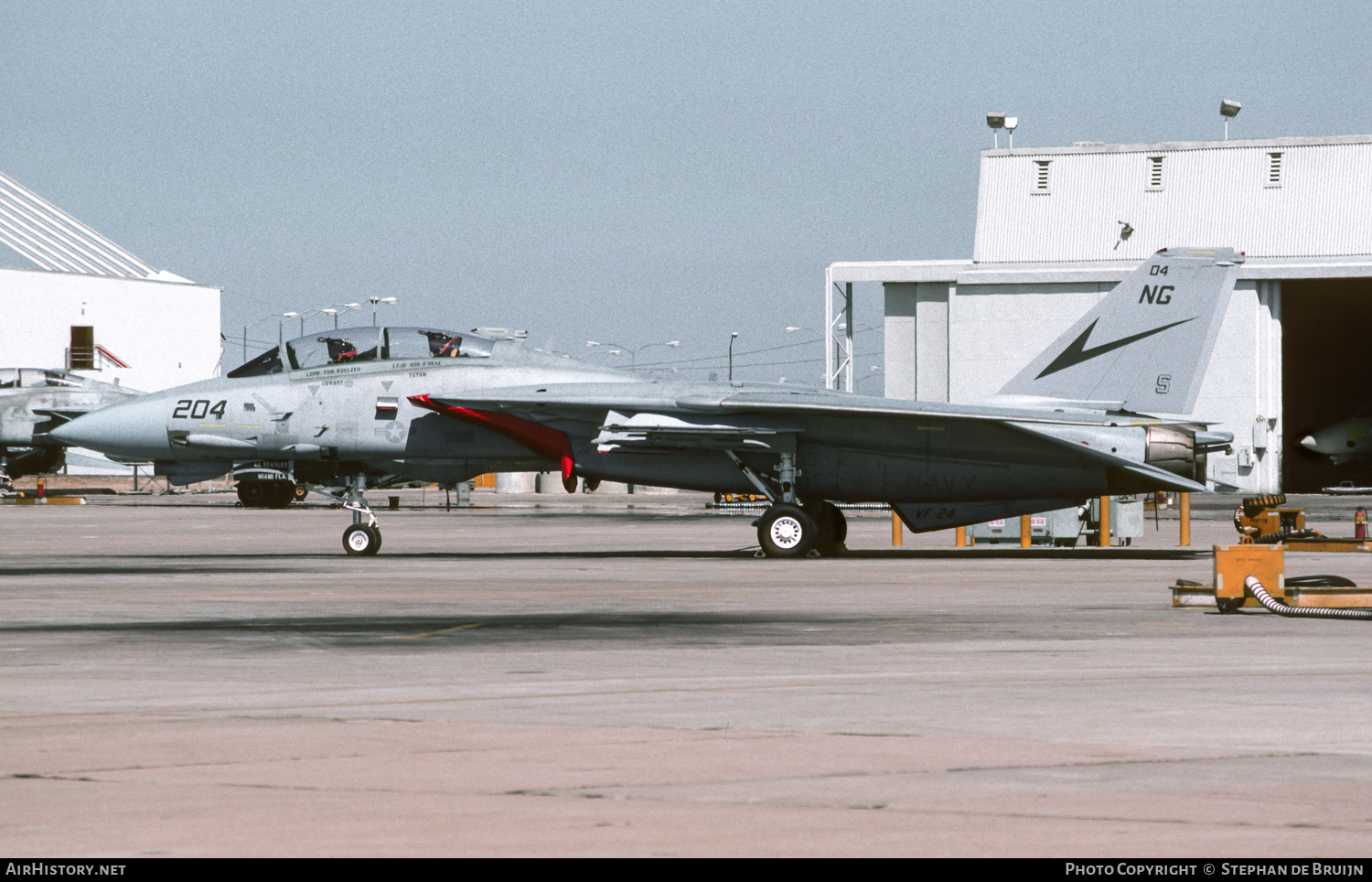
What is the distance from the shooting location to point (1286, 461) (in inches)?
2559

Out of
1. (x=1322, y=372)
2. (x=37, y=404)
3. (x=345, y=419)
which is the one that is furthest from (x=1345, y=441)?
(x=345, y=419)

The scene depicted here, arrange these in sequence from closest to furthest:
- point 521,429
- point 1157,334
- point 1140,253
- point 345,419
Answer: point 521,429 < point 1157,334 < point 345,419 < point 1140,253

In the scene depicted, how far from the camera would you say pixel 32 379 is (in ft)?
153

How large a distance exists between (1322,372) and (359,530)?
56.0 metres

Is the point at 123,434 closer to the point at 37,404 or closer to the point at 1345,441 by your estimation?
the point at 37,404

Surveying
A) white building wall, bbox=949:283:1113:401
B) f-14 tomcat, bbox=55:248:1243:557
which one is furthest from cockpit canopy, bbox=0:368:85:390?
white building wall, bbox=949:283:1113:401

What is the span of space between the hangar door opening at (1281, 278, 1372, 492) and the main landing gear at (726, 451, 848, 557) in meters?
43.8

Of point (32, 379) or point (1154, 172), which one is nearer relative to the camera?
point (32, 379)

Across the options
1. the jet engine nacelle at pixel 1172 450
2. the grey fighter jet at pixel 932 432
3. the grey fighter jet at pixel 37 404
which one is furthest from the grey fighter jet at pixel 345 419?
the grey fighter jet at pixel 37 404

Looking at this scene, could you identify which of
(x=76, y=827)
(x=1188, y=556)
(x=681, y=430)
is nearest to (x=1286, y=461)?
(x=1188, y=556)

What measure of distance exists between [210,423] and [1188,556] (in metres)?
14.8

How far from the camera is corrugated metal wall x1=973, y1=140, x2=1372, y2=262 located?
180 feet

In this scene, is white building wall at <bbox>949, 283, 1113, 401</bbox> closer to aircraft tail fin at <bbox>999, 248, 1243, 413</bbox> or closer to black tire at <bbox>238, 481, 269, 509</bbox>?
black tire at <bbox>238, 481, 269, 509</bbox>

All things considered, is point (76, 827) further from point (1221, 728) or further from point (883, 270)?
point (883, 270)
